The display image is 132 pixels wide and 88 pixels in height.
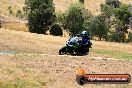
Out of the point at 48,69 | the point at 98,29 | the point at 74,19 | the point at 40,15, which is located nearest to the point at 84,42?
the point at 48,69

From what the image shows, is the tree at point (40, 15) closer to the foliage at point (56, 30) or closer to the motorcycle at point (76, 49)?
the foliage at point (56, 30)

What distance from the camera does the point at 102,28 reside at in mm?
98250

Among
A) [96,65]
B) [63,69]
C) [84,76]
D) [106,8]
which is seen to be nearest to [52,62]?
[63,69]

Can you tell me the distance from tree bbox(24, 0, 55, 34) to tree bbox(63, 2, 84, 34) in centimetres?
742

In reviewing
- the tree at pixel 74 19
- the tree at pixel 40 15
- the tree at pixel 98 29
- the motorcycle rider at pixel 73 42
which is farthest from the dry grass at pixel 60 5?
the motorcycle rider at pixel 73 42

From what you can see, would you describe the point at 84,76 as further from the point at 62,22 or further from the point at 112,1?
the point at 112,1

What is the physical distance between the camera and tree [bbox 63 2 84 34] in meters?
97.7

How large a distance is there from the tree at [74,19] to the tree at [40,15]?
7417 mm

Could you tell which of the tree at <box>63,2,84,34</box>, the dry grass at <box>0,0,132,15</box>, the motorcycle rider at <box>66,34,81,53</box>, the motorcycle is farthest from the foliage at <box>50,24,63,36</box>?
the dry grass at <box>0,0,132,15</box>

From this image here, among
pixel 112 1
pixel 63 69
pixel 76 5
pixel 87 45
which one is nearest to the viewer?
pixel 63 69

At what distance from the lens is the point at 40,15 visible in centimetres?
9206

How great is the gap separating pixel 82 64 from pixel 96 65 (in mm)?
1213

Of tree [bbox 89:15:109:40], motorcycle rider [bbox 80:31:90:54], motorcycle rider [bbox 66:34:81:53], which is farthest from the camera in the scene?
tree [bbox 89:15:109:40]

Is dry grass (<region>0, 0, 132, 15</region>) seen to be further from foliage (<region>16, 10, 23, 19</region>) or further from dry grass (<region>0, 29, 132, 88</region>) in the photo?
dry grass (<region>0, 29, 132, 88</region>)
